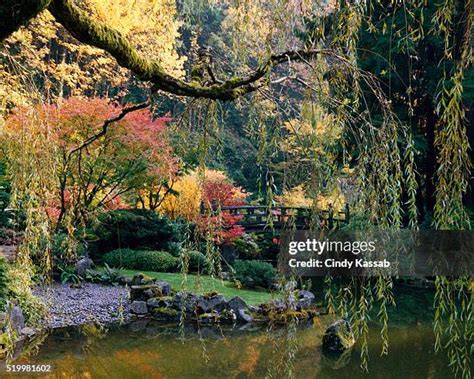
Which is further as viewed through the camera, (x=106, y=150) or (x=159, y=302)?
(x=106, y=150)

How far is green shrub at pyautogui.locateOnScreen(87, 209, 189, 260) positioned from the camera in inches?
331

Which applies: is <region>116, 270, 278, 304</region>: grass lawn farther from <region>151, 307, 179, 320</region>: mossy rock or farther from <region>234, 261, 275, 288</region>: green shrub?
<region>151, 307, 179, 320</region>: mossy rock

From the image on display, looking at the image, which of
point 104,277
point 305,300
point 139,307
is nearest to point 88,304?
point 139,307

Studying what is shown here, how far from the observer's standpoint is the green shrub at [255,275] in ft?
26.3

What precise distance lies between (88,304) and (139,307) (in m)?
0.66

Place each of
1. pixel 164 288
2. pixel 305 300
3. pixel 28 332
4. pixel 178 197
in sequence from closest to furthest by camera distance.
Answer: pixel 28 332
pixel 164 288
pixel 305 300
pixel 178 197

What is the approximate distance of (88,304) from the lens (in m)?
6.27

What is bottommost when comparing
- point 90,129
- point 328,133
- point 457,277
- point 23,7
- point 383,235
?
point 457,277

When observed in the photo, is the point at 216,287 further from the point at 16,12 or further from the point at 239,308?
the point at 16,12

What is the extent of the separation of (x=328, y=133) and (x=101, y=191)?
7.57m

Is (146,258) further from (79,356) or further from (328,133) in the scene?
(328,133)

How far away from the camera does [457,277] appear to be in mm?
1513

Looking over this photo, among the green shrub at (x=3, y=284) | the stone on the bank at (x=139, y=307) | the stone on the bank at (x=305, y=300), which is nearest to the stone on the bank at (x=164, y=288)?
the stone on the bank at (x=139, y=307)

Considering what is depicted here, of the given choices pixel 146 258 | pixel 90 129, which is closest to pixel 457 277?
pixel 90 129
